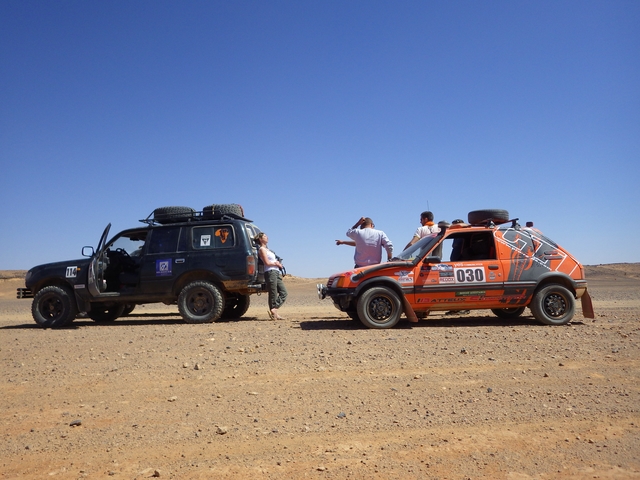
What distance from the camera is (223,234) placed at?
34.5 ft

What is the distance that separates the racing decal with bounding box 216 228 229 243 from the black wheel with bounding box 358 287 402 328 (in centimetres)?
350

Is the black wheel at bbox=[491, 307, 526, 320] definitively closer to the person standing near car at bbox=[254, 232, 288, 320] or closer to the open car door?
the person standing near car at bbox=[254, 232, 288, 320]

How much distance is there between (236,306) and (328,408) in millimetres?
7486

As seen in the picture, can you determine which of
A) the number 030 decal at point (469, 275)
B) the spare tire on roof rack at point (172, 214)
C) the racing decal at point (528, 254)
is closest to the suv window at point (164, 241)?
the spare tire on roof rack at point (172, 214)

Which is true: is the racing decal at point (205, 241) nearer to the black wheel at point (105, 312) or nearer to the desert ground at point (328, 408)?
the black wheel at point (105, 312)

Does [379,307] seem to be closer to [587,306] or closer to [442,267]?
[442,267]

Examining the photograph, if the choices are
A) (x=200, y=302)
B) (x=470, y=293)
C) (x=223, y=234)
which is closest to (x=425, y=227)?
(x=470, y=293)

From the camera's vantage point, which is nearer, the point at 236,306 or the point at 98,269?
the point at 98,269

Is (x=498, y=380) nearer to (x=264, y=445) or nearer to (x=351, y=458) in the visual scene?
(x=351, y=458)

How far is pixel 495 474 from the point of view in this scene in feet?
10.6

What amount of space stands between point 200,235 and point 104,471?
7.49 metres

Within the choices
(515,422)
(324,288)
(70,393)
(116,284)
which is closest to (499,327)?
(324,288)

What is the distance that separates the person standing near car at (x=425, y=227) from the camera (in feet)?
34.3

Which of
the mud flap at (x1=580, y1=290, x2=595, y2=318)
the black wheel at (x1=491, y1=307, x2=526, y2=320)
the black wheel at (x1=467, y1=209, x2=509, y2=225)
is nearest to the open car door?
the black wheel at (x1=467, y1=209, x2=509, y2=225)
